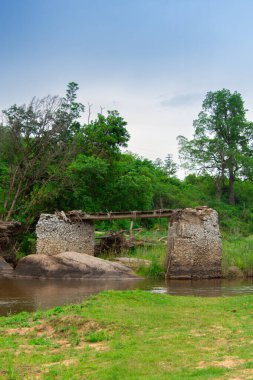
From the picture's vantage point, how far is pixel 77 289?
23.3 m

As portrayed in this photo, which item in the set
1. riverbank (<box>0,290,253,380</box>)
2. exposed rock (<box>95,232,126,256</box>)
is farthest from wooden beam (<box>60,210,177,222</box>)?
riverbank (<box>0,290,253,380</box>)

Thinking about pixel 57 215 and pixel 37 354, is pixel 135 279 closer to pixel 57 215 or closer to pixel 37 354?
pixel 57 215

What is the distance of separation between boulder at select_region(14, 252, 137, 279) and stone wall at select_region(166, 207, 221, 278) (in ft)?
8.08

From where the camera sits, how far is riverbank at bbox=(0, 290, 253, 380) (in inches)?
315

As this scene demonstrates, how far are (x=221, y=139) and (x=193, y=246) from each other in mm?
29697

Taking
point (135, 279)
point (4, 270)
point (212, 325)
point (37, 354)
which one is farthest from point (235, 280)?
point (37, 354)

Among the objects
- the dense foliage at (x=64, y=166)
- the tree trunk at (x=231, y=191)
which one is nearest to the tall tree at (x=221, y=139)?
the tree trunk at (x=231, y=191)

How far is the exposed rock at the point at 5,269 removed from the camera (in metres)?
29.2

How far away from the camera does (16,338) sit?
446 inches

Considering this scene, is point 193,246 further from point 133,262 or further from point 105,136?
point 105,136

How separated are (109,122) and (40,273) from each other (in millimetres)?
16066

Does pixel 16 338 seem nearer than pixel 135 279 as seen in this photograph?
Yes

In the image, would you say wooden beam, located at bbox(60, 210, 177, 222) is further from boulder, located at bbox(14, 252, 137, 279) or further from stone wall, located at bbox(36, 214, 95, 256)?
boulder, located at bbox(14, 252, 137, 279)

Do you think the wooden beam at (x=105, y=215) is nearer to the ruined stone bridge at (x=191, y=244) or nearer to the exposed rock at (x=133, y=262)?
the ruined stone bridge at (x=191, y=244)
